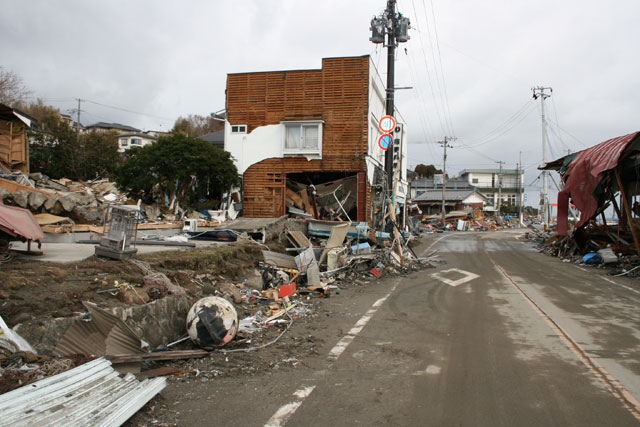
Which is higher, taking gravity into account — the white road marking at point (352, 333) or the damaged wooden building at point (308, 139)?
the damaged wooden building at point (308, 139)

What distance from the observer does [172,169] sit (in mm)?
19875

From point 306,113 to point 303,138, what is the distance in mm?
1340

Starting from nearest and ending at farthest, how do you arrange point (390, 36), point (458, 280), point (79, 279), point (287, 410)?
point (287, 410) → point (79, 279) → point (458, 280) → point (390, 36)

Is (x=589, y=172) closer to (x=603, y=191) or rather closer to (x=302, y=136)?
(x=603, y=191)

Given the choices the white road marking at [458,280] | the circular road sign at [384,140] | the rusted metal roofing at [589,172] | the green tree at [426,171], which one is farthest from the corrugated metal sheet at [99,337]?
the green tree at [426,171]

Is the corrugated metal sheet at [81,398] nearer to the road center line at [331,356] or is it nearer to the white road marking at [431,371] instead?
the road center line at [331,356]

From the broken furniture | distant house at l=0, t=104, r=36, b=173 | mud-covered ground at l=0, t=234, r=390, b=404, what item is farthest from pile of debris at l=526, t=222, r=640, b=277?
distant house at l=0, t=104, r=36, b=173

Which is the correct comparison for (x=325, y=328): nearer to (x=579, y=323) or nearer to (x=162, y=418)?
(x=162, y=418)

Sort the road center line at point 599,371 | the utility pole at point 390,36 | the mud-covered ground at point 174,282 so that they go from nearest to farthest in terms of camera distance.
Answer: the road center line at point 599,371 → the mud-covered ground at point 174,282 → the utility pole at point 390,36

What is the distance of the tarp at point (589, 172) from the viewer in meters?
14.9

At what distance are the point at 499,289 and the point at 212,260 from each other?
284 inches

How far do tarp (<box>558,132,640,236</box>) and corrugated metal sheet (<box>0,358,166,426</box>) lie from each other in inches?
633

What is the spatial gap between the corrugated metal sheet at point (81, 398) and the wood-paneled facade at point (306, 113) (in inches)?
749

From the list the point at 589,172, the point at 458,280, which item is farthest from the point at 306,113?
the point at 458,280
